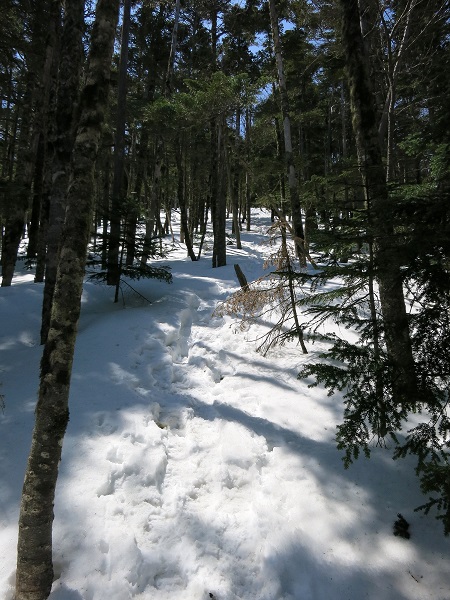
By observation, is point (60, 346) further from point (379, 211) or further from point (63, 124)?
point (63, 124)

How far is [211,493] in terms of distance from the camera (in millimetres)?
3826

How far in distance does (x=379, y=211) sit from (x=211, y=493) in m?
3.57

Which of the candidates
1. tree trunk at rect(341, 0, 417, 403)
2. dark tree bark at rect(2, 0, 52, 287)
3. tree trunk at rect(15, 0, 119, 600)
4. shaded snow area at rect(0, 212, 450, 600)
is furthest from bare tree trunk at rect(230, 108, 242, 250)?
tree trunk at rect(15, 0, 119, 600)

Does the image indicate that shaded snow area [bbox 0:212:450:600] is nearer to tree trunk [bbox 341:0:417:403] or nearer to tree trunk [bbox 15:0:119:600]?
tree trunk [bbox 15:0:119:600]

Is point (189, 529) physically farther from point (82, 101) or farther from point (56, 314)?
point (82, 101)

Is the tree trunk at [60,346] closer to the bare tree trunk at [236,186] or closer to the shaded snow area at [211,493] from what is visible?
the shaded snow area at [211,493]

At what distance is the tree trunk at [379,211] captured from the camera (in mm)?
2807

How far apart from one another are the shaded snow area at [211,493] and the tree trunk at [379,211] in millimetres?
1498

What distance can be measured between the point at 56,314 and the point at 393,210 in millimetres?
2994

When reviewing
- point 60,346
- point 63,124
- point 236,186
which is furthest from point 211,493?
point 236,186

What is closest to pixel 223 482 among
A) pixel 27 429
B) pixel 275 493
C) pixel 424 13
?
pixel 275 493

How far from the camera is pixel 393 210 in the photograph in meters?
2.89

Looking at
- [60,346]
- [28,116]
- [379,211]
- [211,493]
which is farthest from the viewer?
[28,116]

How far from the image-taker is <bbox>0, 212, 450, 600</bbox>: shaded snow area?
112 inches
